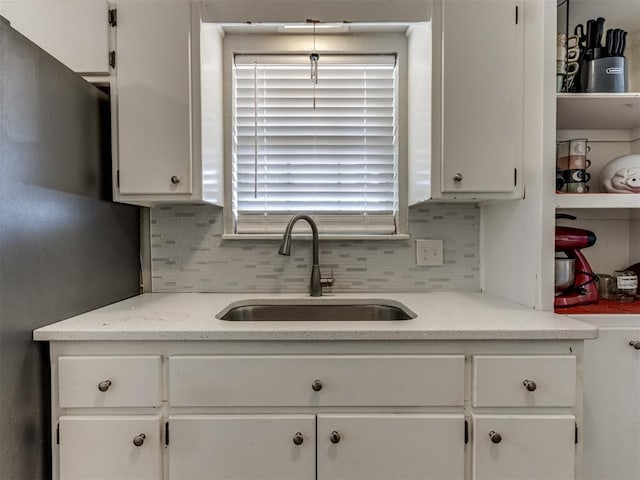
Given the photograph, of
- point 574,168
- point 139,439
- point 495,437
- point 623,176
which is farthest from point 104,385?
point 623,176

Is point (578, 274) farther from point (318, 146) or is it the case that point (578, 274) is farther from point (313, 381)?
point (318, 146)

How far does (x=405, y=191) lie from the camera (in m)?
1.66

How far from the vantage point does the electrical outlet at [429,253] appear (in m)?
1.64

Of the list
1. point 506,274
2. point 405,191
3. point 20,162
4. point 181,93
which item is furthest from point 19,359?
point 506,274

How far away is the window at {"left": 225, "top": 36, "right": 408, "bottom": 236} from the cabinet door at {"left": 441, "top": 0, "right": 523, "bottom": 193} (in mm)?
393

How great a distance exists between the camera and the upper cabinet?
1.28 metres

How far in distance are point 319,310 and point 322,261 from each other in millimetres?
239

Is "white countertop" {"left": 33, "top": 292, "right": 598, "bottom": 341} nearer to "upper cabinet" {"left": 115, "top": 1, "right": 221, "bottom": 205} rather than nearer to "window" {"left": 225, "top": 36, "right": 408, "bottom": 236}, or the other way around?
"upper cabinet" {"left": 115, "top": 1, "right": 221, "bottom": 205}

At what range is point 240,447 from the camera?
3.37 ft

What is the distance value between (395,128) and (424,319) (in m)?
0.94

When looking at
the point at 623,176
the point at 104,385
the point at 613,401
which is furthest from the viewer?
the point at 623,176

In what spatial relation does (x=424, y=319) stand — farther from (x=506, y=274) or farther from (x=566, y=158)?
(x=566, y=158)

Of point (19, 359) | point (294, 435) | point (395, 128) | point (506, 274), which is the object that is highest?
point (395, 128)

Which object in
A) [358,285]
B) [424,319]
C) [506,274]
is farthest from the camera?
[358,285]
